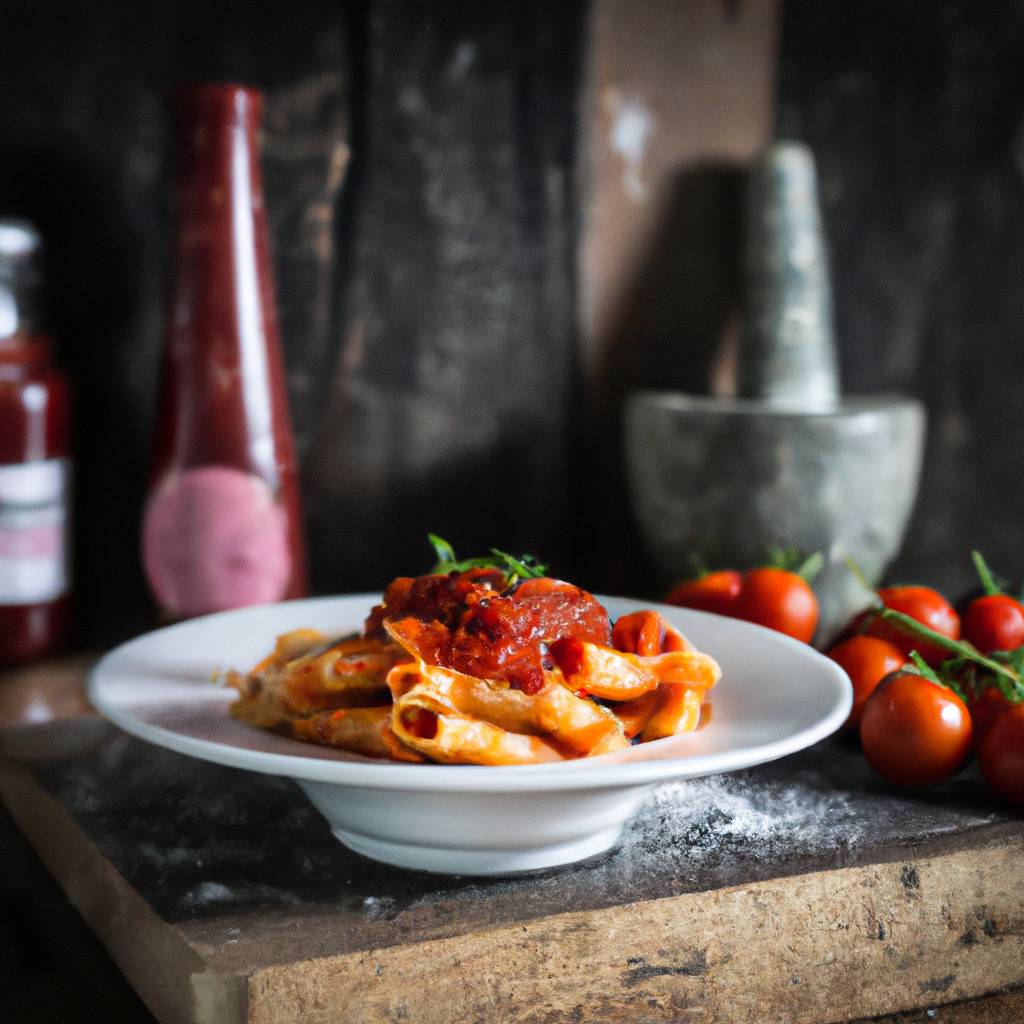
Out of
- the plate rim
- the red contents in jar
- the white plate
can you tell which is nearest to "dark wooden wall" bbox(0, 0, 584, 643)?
the white plate

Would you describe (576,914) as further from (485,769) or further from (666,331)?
(666,331)

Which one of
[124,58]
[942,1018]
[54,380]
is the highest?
[124,58]

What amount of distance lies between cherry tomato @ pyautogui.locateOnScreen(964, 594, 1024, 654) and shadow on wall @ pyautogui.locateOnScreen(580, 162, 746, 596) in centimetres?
72

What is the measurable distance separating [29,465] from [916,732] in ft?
3.23

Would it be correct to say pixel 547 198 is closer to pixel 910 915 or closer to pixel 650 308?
pixel 650 308

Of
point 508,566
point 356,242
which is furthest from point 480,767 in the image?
point 356,242

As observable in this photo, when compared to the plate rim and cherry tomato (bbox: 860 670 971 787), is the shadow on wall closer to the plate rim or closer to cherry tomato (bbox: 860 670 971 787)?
cherry tomato (bbox: 860 670 971 787)

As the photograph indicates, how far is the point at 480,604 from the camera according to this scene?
0.88 metres

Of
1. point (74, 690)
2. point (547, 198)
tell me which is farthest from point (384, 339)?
point (74, 690)

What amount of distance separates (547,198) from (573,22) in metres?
0.25

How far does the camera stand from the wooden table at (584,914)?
78 cm

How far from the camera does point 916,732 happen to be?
104 centimetres

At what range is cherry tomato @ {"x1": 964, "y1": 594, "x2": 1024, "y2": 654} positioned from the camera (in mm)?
1227

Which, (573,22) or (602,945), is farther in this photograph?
(573,22)
